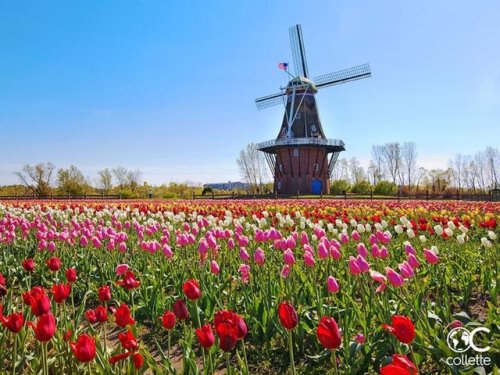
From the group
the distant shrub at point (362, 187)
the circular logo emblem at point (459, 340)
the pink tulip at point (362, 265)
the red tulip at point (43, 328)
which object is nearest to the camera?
the red tulip at point (43, 328)

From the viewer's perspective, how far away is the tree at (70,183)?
144ft

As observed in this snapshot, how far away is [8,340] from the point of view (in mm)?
3049

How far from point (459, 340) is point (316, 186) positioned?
36.1 meters

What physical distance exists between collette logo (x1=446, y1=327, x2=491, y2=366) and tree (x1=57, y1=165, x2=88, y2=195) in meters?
44.6

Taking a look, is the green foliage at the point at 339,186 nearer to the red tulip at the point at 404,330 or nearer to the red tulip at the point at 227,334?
the red tulip at the point at 404,330

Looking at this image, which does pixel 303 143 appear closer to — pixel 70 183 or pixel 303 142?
pixel 303 142

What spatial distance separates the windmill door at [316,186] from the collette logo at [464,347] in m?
35.9

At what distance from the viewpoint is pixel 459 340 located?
2600mm

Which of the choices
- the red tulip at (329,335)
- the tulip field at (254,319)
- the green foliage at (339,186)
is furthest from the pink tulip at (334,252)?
the green foliage at (339,186)

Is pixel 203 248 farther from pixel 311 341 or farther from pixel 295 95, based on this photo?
pixel 295 95

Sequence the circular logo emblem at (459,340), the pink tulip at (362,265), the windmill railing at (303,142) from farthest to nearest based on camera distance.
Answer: the windmill railing at (303,142), the pink tulip at (362,265), the circular logo emblem at (459,340)

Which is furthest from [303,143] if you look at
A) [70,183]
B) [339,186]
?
[70,183]

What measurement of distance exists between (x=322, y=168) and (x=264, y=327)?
36374 millimetres

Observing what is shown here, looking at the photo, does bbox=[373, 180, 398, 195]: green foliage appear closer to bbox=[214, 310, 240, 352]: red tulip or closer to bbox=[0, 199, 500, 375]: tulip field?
bbox=[0, 199, 500, 375]: tulip field
